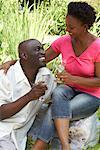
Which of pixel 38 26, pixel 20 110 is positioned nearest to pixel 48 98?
pixel 20 110

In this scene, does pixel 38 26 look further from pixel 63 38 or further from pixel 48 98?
pixel 48 98

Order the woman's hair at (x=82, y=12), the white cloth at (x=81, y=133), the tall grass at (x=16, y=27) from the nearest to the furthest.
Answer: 1. the woman's hair at (x=82, y=12)
2. the white cloth at (x=81, y=133)
3. the tall grass at (x=16, y=27)

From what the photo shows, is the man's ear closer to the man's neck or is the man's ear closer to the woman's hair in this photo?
the man's neck

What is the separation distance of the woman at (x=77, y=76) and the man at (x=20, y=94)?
8.3 inches

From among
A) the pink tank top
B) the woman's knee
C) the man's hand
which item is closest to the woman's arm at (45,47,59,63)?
the pink tank top

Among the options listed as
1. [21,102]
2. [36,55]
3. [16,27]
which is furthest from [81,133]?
[16,27]

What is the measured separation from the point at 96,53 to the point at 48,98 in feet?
2.10

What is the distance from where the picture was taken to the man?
3590 mm

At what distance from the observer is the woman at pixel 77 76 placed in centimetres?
386

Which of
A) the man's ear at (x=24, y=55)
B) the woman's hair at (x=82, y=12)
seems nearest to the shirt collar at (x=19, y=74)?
the man's ear at (x=24, y=55)

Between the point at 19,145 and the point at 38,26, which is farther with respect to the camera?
the point at 38,26

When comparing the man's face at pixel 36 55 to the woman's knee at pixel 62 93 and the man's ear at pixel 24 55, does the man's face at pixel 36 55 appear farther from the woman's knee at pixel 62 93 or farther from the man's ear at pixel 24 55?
the woman's knee at pixel 62 93

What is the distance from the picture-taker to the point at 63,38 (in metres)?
4.26

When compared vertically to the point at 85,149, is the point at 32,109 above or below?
above
